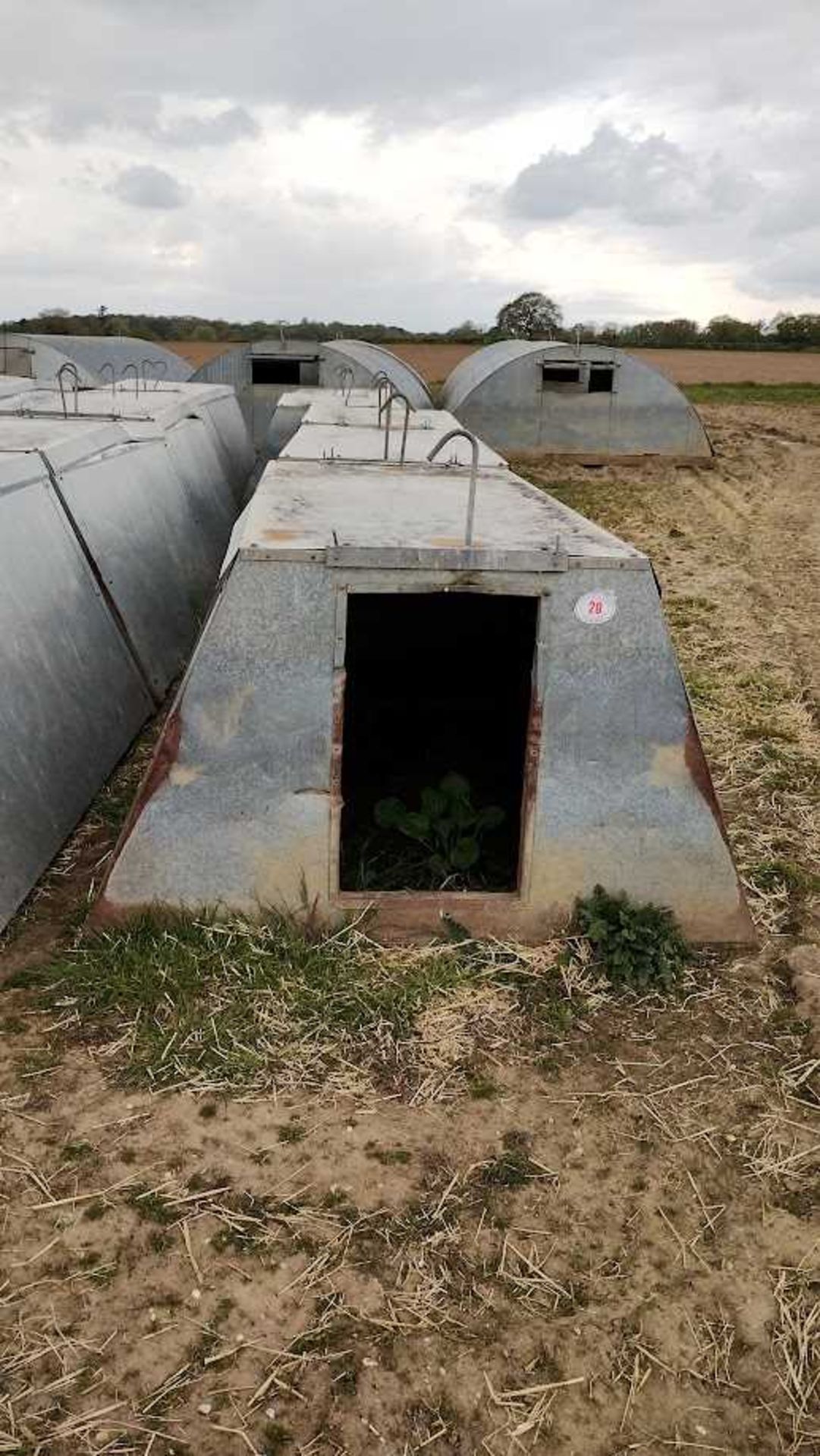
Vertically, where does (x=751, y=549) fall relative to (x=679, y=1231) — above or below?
above

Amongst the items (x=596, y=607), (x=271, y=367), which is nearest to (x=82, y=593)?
(x=596, y=607)

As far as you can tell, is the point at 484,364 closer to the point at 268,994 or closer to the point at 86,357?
the point at 86,357

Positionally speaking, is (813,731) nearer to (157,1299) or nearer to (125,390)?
(157,1299)

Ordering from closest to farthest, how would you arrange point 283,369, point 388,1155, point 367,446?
point 388,1155 < point 367,446 < point 283,369

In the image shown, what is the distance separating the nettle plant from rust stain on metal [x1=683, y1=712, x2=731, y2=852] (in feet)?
3.17

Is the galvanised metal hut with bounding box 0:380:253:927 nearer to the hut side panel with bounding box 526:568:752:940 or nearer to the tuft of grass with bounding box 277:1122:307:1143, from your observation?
the tuft of grass with bounding box 277:1122:307:1143

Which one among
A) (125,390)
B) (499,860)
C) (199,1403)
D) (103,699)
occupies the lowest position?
(199,1403)

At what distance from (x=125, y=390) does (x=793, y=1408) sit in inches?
528

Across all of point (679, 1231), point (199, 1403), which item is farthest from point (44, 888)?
point (679, 1231)

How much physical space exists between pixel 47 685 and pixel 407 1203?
3.44m

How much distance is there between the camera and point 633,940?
4.79 meters

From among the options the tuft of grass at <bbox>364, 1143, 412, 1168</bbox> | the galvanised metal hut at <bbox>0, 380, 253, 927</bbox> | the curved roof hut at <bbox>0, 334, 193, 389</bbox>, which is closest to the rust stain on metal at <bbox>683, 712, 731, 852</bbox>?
the tuft of grass at <bbox>364, 1143, 412, 1168</bbox>

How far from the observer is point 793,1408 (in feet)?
9.62

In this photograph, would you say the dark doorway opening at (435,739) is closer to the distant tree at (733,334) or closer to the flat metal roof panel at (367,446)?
the flat metal roof panel at (367,446)
